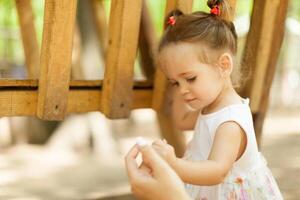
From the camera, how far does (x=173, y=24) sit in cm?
247

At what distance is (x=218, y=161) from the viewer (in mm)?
2230

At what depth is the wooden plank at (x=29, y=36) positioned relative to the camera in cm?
392

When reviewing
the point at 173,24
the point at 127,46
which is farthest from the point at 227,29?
the point at 127,46

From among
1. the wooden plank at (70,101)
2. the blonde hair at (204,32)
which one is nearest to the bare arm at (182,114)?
the wooden plank at (70,101)

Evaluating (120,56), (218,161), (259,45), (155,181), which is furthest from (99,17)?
(155,181)

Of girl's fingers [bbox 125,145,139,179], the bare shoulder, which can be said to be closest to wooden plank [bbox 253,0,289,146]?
the bare shoulder

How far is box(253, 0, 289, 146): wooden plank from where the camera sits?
316cm

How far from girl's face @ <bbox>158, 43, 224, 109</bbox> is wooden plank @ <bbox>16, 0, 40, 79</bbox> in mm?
1680

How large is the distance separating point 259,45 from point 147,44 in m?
0.58

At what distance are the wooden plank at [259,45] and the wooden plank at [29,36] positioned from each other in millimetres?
1378

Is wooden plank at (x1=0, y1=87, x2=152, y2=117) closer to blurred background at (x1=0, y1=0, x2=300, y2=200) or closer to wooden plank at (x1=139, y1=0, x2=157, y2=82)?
wooden plank at (x1=139, y1=0, x2=157, y2=82)

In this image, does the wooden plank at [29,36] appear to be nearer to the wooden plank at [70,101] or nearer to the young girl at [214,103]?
the wooden plank at [70,101]

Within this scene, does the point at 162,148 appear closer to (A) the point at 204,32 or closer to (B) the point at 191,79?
(B) the point at 191,79

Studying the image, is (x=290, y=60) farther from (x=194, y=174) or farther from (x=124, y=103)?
(x=194, y=174)
